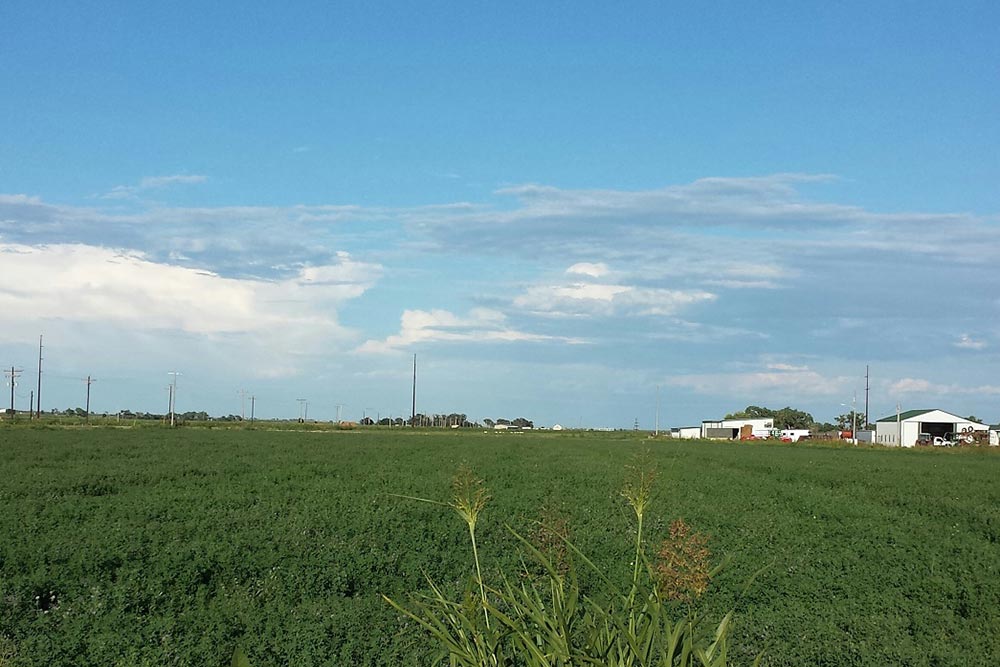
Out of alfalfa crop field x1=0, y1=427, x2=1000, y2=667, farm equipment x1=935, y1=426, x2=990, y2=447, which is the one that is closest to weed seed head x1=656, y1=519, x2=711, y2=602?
alfalfa crop field x1=0, y1=427, x2=1000, y2=667

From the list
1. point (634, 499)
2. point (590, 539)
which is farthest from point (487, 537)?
point (634, 499)

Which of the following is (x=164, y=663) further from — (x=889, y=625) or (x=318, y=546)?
(x=889, y=625)

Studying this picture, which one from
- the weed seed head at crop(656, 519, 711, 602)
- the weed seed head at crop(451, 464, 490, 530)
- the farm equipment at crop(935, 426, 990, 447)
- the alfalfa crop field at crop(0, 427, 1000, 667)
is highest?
the weed seed head at crop(451, 464, 490, 530)

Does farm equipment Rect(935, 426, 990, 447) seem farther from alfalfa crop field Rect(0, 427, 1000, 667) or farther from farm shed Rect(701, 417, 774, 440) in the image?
alfalfa crop field Rect(0, 427, 1000, 667)

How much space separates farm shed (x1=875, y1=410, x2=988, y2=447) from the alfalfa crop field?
186ft

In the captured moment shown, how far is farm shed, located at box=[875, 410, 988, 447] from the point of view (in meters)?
80.6

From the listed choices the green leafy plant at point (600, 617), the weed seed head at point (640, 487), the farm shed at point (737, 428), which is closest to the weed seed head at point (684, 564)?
the green leafy plant at point (600, 617)

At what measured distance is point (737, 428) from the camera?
104875 mm

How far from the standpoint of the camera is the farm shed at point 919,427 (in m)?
80.6

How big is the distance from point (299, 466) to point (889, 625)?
2061 centimetres

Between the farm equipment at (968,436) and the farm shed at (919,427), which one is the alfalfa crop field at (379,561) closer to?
the farm equipment at (968,436)

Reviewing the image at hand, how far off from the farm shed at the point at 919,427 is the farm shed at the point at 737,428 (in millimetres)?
12657

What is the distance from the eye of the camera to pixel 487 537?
17.8m

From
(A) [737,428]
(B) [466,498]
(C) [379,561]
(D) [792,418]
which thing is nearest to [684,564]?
(B) [466,498]
